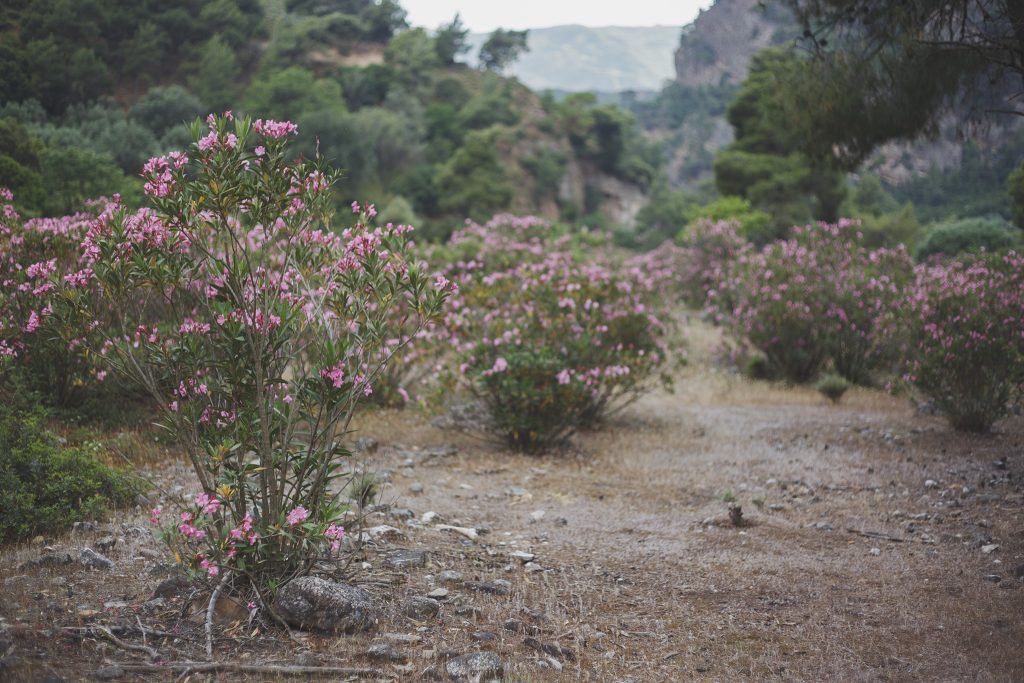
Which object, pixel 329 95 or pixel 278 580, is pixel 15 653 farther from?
pixel 329 95

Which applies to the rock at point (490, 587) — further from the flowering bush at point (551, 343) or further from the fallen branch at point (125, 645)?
the flowering bush at point (551, 343)

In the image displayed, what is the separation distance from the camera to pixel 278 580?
3.30 m

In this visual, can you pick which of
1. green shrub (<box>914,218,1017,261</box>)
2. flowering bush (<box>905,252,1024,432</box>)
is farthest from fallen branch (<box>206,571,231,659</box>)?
green shrub (<box>914,218,1017,261</box>)

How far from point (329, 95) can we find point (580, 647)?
33033 millimetres

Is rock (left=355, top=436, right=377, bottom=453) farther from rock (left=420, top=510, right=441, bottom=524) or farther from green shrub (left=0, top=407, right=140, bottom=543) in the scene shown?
green shrub (left=0, top=407, right=140, bottom=543)

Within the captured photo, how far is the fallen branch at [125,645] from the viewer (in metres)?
2.83

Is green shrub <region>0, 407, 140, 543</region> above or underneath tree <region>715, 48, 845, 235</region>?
underneath

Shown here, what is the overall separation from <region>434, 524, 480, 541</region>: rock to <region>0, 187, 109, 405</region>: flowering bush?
2.42m

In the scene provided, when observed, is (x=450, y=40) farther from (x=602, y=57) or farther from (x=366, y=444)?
(x=602, y=57)

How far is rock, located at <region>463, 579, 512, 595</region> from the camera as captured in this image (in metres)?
3.87

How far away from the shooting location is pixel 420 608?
3.53 metres

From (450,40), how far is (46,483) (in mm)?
50520

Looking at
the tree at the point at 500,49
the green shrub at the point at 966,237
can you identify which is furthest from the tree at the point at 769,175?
the tree at the point at 500,49

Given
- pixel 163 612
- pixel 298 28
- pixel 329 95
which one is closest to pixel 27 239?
pixel 163 612
